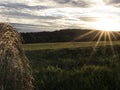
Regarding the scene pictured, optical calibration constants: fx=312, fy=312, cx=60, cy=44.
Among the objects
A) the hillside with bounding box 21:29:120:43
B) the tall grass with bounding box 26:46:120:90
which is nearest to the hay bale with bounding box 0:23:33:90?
the tall grass with bounding box 26:46:120:90

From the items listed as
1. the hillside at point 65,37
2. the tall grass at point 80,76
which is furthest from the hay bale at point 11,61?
the hillside at point 65,37

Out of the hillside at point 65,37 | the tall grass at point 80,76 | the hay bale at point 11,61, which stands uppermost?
the hay bale at point 11,61

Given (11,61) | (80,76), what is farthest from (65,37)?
(11,61)

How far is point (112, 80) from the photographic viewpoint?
16.6 m

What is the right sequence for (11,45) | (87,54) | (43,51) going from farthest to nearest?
(43,51) < (87,54) < (11,45)

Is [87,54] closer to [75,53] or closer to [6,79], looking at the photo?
[75,53]

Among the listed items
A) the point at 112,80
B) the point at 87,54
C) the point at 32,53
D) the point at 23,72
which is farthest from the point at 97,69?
the point at 23,72

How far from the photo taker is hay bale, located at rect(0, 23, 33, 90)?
5.79m

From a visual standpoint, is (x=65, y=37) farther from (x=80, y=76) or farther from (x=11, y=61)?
(x=11, y=61)

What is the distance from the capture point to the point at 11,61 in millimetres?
5832

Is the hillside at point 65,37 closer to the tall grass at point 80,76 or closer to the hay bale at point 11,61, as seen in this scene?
the tall grass at point 80,76

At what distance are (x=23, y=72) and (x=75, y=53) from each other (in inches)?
911

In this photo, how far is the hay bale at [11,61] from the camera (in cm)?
579

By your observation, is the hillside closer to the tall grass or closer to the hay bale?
the tall grass
